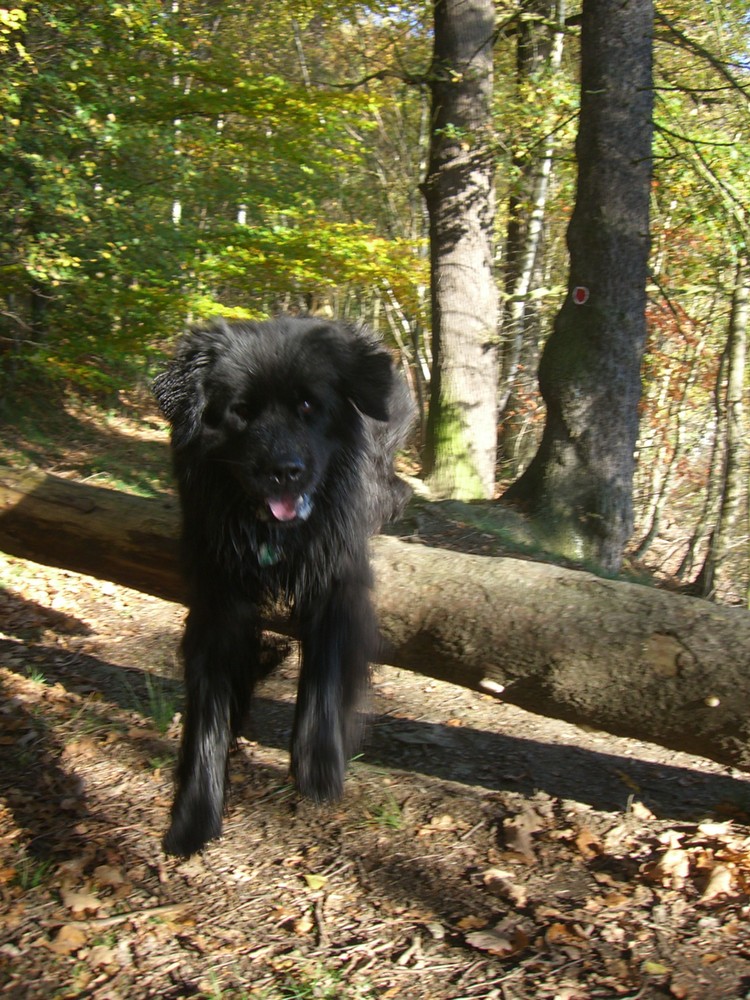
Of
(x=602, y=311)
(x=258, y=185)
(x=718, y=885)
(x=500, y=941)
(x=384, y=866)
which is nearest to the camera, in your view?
(x=500, y=941)

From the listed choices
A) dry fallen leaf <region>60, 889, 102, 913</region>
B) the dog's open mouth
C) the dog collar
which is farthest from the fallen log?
dry fallen leaf <region>60, 889, 102, 913</region>

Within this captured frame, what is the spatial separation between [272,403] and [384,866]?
68.4 inches

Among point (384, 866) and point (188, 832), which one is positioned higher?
point (188, 832)

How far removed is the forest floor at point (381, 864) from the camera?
8.66ft

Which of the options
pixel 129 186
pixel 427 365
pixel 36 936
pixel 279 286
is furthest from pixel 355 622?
pixel 427 365

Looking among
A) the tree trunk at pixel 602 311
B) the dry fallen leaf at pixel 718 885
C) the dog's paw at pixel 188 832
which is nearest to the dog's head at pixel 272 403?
the dog's paw at pixel 188 832

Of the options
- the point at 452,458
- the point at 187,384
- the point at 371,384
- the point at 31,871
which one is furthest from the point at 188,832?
the point at 452,458

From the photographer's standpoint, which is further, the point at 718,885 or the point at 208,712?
the point at 208,712

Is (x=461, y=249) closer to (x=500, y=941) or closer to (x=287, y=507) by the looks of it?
(x=287, y=507)

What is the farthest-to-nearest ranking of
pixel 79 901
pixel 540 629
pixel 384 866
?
pixel 540 629
pixel 384 866
pixel 79 901

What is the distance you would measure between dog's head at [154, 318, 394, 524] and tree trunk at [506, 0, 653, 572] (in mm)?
4089

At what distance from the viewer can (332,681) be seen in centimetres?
323

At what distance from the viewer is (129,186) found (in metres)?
11.2

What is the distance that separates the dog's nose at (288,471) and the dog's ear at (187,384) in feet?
1.40
